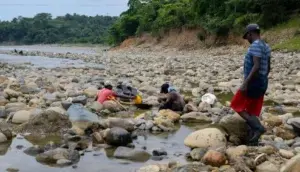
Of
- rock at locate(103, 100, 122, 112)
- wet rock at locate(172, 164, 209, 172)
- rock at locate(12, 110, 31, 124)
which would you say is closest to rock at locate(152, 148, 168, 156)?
wet rock at locate(172, 164, 209, 172)

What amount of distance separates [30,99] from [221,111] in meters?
4.66

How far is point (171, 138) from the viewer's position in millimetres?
7176

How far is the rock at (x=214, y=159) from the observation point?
5.32 metres

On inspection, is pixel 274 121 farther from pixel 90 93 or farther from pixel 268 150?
pixel 90 93

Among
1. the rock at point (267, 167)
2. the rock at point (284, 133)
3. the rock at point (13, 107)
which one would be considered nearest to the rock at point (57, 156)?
the rock at point (267, 167)

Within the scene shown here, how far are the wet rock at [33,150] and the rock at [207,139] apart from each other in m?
2.07

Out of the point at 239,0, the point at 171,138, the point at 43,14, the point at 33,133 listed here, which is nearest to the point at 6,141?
the point at 33,133

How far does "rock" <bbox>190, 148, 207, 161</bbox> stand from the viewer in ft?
18.7

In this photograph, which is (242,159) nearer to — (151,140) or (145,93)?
(151,140)

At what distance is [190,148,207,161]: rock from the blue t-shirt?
1.16m

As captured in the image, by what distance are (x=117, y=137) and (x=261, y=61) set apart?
7.49ft

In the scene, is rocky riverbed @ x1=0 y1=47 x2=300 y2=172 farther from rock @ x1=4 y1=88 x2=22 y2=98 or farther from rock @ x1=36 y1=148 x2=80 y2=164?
rock @ x1=4 y1=88 x2=22 y2=98

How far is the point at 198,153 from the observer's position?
5.76 meters

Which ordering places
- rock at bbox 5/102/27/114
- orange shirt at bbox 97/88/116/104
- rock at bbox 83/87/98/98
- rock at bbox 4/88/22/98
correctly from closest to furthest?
rock at bbox 5/102/27/114 → orange shirt at bbox 97/88/116/104 → rock at bbox 4/88/22/98 → rock at bbox 83/87/98/98
